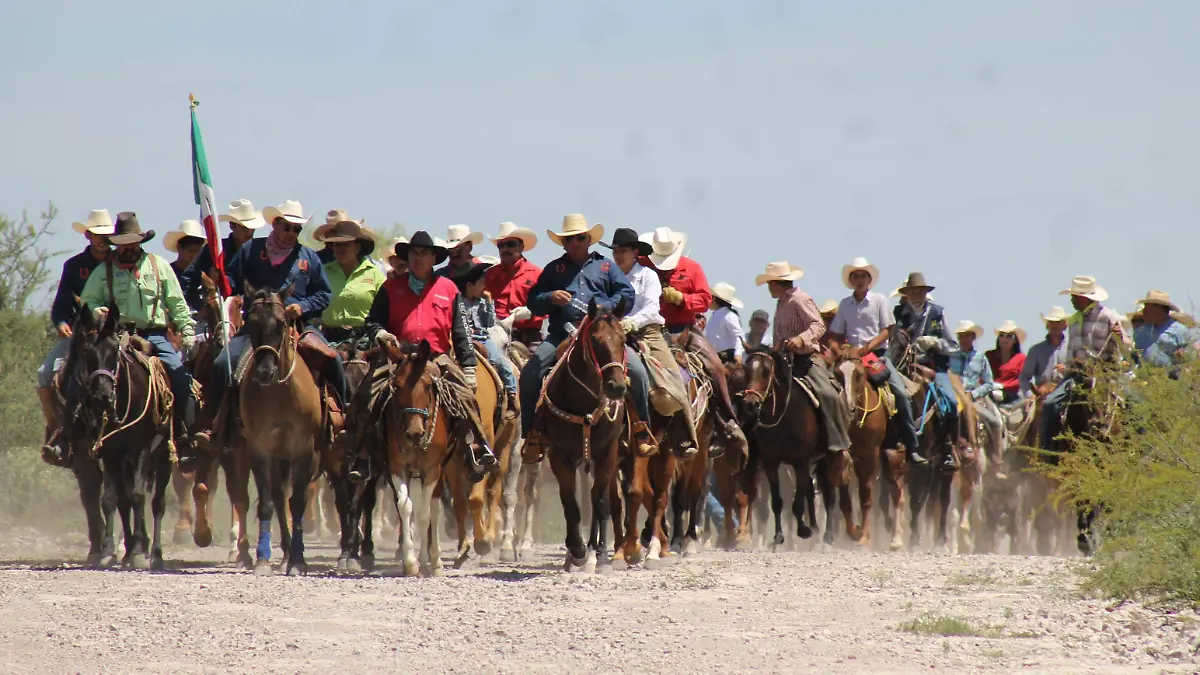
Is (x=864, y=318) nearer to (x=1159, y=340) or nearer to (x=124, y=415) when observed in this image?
(x=1159, y=340)

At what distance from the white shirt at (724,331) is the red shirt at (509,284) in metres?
2.67

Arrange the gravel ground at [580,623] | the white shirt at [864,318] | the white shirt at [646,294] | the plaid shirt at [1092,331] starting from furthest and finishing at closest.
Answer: the white shirt at [864,318] < the plaid shirt at [1092,331] < the white shirt at [646,294] < the gravel ground at [580,623]

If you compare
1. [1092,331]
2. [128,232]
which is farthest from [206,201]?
[1092,331]

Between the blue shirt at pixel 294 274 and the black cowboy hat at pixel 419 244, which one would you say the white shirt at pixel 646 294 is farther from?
the blue shirt at pixel 294 274

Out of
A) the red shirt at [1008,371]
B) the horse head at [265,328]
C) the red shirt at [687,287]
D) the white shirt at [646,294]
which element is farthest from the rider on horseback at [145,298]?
the red shirt at [1008,371]

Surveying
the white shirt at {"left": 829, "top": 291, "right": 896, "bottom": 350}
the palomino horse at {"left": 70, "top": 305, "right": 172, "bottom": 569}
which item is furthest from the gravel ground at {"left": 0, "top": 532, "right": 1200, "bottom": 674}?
the white shirt at {"left": 829, "top": 291, "right": 896, "bottom": 350}

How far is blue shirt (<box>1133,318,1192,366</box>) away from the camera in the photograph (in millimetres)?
20703

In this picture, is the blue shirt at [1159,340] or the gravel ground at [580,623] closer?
the gravel ground at [580,623]

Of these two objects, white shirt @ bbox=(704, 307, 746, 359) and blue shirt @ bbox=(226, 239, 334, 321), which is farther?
white shirt @ bbox=(704, 307, 746, 359)

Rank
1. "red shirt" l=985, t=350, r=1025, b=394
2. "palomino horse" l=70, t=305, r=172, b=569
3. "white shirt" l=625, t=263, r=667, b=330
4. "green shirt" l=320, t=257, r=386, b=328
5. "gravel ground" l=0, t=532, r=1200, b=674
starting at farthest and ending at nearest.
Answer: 1. "red shirt" l=985, t=350, r=1025, b=394
2. "white shirt" l=625, t=263, r=667, b=330
3. "green shirt" l=320, t=257, r=386, b=328
4. "palomino horse" l=70, t=305, r=172, b=569
5. "gravel ground" l=0, t=532, r=1200, b=674

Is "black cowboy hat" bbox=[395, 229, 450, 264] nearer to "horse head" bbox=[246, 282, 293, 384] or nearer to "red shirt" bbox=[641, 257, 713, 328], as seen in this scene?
"horse head" bbox=[246, 282, 293, 384]

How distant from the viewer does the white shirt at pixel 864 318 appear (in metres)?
22.4

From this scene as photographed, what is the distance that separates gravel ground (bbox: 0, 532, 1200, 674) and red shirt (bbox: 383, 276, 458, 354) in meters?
2.01

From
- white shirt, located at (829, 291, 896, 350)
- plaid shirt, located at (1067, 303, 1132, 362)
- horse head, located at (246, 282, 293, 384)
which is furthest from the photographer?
white shirt, located at (829, 291, 896, 350)
